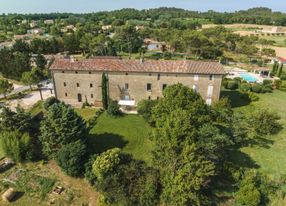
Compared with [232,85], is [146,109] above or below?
above

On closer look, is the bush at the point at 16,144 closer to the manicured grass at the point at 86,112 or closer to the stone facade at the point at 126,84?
the manicured grass at the point at 86,112

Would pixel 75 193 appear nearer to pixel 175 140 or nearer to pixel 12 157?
pixel 12 157

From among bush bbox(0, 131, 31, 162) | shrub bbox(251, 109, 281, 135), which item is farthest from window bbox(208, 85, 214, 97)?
bush bbox(0, 131, 31, 162)

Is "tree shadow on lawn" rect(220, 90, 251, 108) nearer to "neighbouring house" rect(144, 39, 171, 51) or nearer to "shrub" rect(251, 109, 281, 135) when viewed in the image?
"shrub" rect(251, 109, 281, 135)

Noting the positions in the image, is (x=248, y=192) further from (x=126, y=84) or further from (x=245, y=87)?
(x=245, y=87)

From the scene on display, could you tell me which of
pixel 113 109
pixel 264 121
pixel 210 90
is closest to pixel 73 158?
pixel 113 109
